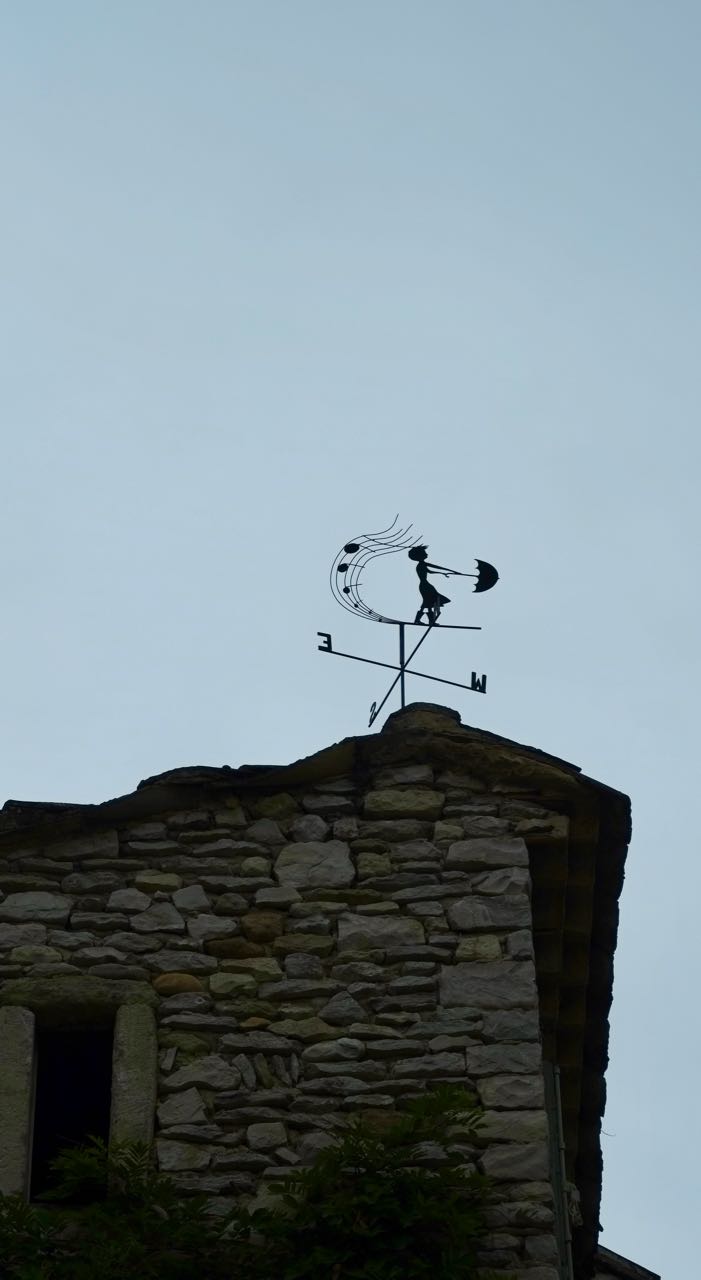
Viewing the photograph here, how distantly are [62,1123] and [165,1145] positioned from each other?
582 mm

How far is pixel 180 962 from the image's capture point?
757 centimetres

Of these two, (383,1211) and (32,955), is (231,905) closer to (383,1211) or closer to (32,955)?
(32,955)

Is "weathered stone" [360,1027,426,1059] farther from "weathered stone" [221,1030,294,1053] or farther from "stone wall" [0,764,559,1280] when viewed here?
"weathered stone" [221,1030,294,1053]

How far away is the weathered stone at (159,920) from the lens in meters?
7.67

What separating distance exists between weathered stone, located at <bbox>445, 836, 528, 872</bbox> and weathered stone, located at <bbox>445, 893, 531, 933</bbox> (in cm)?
16

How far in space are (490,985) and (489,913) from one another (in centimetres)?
33

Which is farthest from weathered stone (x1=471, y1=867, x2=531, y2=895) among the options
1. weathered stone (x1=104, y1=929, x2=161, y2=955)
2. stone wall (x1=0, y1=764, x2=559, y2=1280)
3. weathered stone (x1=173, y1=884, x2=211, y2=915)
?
weathered stone (x1=104, y1=929, x2=161, y2=955)

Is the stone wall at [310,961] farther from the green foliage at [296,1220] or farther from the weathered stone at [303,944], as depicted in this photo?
the green foliage at [296,1220]

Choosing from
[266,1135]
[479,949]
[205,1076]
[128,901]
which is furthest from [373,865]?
[266,1135]

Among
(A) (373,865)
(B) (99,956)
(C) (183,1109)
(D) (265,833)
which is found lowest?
(C) (183,1109)

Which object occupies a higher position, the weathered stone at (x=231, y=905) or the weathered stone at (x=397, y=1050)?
the weathered stone at (x=231, y=905)

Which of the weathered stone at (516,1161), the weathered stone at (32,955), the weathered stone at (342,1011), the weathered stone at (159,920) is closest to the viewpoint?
the weathered stone at (516,1161)

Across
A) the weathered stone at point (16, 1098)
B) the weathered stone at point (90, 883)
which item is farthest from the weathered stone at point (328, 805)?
the weathered stone at point (16, 1098)

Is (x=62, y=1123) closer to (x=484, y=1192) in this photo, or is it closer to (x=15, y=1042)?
(x=15, y=1042)
